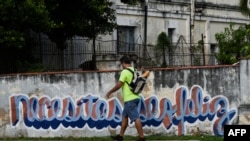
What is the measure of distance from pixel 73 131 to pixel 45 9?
16.2ft

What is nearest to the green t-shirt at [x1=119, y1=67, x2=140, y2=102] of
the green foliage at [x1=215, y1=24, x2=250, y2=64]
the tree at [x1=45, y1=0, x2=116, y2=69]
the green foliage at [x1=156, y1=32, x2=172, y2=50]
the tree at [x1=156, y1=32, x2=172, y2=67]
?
the tree at [x1=45, y1=0, x2=116, y2=69]

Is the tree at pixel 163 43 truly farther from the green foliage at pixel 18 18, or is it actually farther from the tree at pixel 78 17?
the green foliage at pixel 18 18

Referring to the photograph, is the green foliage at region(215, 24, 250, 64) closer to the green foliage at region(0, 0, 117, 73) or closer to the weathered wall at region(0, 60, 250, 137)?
the green foliage at region(0, 0, 117, 73)

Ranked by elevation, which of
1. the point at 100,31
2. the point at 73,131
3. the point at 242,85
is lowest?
the point at 73,131

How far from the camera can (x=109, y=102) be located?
45.4 feet

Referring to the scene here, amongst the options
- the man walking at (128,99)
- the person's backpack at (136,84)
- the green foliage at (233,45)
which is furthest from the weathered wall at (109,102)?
the green foliage at (233,45)

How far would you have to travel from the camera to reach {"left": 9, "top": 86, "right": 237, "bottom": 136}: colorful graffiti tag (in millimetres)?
13414

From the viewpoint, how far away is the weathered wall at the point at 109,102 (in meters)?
13.4

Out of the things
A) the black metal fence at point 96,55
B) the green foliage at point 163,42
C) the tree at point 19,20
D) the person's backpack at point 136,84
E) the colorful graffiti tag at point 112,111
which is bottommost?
the colorful graffiti tag at point 112,111

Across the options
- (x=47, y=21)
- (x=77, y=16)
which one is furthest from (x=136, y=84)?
(x=77, y=16)

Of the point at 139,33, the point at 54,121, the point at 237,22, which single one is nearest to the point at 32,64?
the point at 54,121

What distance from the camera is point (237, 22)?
36.3 metres

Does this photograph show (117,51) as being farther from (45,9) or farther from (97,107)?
(97,107)

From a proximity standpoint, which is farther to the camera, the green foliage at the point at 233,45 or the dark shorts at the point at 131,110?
the green foliage at the point at 233,45
